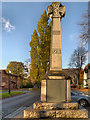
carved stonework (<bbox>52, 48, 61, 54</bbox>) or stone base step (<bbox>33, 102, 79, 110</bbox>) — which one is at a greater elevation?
carved stonework (<bbox>52, 48, 61, 54</bbox>)

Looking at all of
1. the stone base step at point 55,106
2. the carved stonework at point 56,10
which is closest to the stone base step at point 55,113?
the stone base step at point 55,106

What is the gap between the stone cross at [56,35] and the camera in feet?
22.1

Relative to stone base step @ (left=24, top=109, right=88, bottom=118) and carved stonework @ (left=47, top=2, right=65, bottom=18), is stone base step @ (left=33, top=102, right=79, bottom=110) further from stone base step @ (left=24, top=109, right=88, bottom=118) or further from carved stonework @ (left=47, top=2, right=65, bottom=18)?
carved stonework @ (left=47, top=2, right=65, bottom=18)

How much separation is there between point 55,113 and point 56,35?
437cm

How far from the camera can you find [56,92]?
6094 mm

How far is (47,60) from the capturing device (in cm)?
3409

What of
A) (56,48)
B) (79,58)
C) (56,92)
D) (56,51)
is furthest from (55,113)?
(79,58)

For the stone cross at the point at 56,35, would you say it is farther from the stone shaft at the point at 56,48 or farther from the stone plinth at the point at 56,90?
the stone plinth at the point at 56,90

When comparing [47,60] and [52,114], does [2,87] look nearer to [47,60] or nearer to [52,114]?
[47,60]

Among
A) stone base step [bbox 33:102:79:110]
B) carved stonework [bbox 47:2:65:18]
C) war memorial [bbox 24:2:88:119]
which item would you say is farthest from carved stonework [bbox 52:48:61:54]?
stone base step [bbox 33:102:79:110]

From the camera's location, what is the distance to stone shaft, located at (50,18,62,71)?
6.71 metres

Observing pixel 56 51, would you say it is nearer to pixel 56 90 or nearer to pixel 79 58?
pixel 56 90

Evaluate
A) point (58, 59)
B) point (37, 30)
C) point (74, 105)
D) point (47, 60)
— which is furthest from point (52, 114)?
point (37, 30)

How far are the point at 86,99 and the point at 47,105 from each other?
5.06 m
